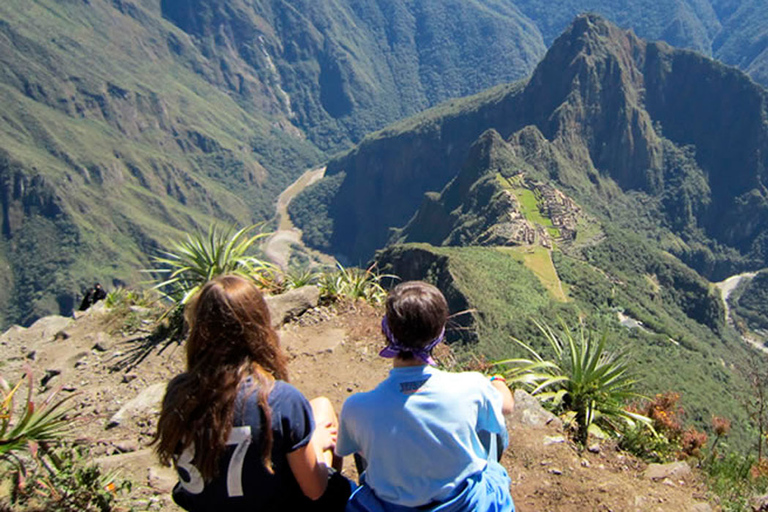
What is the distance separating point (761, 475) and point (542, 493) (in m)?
2.82

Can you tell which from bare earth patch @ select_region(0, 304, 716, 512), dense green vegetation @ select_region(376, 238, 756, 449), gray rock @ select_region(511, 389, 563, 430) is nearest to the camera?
bare earth patch @ select_region(0, 304, 716, 512)

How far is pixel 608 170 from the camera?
460ft

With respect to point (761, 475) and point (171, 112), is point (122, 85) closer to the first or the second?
point (171, 112)

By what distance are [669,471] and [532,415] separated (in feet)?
4.31

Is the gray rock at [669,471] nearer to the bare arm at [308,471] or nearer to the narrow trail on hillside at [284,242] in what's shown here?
the bare arm at [308,471]

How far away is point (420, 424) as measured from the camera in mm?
3082

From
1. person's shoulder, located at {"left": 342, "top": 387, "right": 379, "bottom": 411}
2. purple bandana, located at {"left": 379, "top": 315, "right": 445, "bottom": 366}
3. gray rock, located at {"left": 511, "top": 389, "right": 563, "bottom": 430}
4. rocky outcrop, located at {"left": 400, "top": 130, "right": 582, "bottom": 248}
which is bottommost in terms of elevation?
rocky outcrop, located at {"left": 400, "top": 130, "right": 582, "bottom": 248}

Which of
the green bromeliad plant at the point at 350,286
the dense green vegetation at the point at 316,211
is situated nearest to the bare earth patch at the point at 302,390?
the green bromeliad plant at the point at 350,286

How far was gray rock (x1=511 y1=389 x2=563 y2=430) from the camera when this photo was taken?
19.2 ft

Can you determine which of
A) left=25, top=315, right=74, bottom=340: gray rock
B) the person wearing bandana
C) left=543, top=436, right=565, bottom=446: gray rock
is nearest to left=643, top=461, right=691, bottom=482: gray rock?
left=543, top=436, right=565, bottom=446: gray rock

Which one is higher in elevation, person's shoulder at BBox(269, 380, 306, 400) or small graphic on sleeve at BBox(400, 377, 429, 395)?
small graphic on sleeve at BBox(400, 377, 429, 395)

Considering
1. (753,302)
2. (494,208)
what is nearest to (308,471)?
(494,208)

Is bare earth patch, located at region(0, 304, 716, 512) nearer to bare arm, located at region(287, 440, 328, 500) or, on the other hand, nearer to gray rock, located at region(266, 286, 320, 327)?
gray rock, located at region(266, 286, 320, 327)

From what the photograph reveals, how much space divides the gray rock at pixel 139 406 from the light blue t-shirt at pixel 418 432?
425 cm
